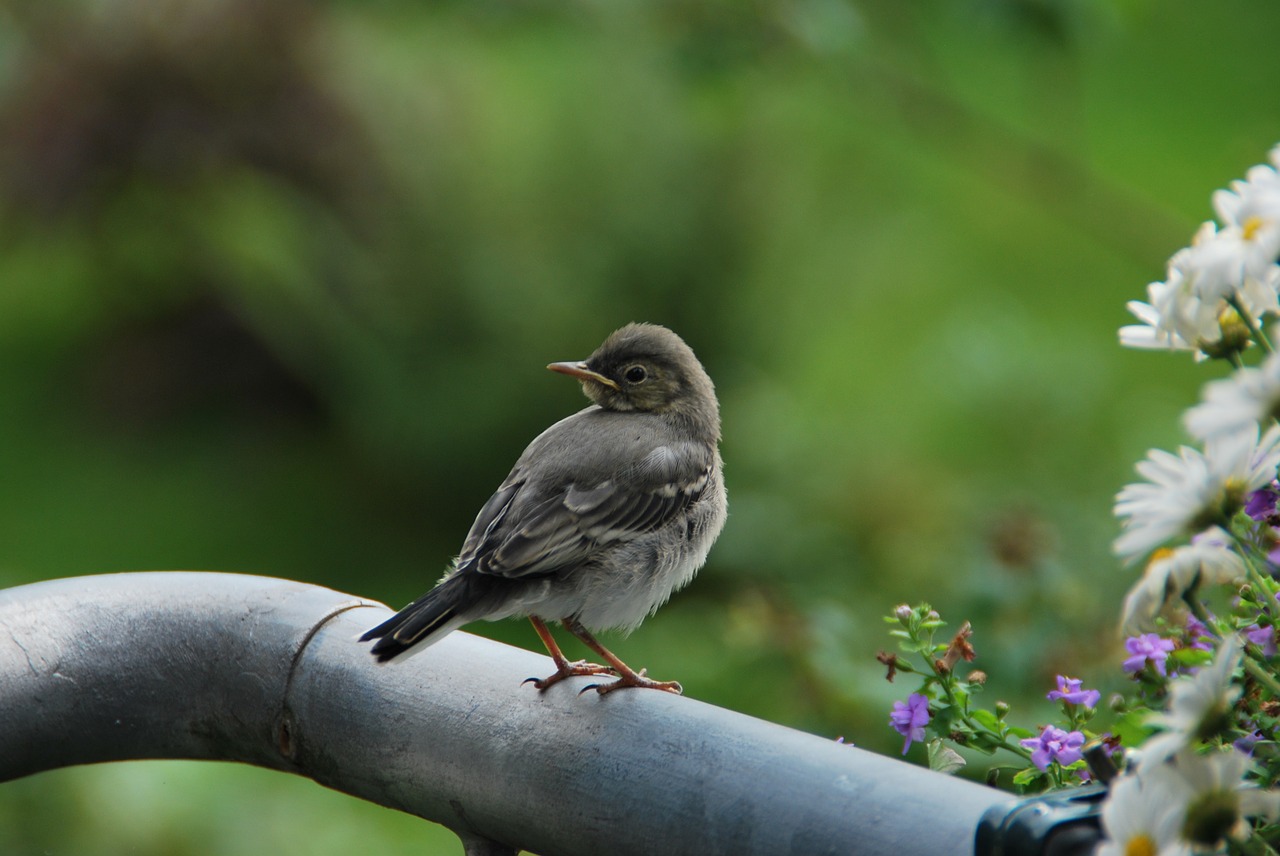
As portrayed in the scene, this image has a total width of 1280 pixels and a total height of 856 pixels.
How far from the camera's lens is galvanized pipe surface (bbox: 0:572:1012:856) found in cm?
162

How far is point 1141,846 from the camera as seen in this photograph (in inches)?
48.0

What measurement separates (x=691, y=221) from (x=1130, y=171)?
17.5 feet

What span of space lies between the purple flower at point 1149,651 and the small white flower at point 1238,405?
62 centimetres

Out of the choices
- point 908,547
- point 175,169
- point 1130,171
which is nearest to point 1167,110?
point 1130,171

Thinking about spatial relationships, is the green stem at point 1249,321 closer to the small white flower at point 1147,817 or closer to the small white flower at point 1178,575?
the small white flower at point 1178,575

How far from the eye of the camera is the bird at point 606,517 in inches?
103

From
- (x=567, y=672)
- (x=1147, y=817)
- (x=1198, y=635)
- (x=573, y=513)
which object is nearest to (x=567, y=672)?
(x=567, y=672)

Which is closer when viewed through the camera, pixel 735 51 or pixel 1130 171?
pixel 735 51

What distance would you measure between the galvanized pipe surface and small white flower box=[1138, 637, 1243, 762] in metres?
0.34

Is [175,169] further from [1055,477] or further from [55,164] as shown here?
[1055,477]

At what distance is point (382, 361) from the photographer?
764 centimetres

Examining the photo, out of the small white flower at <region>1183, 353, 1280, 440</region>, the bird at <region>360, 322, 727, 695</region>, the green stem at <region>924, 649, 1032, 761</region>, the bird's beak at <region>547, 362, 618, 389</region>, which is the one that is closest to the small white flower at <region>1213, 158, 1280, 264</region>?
the small white flower at <region>1183, 353, 1280, 440</region>

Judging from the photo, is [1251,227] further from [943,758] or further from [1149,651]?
[943,758]

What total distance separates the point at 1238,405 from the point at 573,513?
176 centimetres
